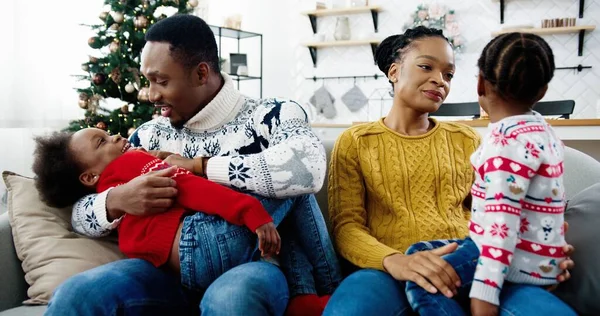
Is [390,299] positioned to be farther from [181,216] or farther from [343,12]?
[343,12]

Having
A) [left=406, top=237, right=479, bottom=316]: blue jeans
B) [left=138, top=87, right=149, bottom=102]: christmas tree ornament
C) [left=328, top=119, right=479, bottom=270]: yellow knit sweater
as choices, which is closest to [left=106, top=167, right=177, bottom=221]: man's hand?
[left=328, top=119, right=479, bottom=270]: yellow knit sweater

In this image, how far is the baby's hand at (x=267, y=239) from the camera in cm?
129

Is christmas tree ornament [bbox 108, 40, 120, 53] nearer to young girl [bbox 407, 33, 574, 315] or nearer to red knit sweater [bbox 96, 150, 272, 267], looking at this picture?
red knit sweater [bbox 96, 150, 272, 267]

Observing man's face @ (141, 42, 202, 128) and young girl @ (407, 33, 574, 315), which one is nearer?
young girl @ (407, 33, 574, 315)

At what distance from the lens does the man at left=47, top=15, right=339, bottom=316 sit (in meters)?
1.19

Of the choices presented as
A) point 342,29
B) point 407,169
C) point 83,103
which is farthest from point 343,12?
point 407,169

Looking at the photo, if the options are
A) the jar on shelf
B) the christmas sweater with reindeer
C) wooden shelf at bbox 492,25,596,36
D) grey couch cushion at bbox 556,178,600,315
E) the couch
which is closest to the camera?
the christmas sweater with reindeer

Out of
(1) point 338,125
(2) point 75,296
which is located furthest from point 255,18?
(2) point 75,296

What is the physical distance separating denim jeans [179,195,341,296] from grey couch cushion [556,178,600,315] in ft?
1.92

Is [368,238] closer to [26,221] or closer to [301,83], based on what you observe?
[26,221]

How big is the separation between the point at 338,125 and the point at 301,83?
A: 0.86m

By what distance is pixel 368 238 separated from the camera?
1.41 meters

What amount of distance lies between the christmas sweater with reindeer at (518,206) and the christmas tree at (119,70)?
267cm

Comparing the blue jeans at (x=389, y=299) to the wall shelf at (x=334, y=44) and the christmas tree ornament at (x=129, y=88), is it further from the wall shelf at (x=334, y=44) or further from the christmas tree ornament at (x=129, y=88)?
the wall shelf at (x=334, y=44)
